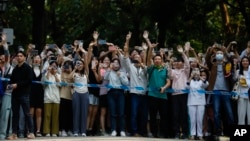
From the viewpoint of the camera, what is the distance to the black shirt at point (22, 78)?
15.1 meters

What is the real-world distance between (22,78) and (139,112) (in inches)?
131

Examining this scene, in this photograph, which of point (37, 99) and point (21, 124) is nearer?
point (21, 124)

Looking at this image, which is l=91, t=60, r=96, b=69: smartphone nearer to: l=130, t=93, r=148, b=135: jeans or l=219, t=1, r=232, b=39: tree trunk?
l=130, t=93, r=148, b=135: jeans

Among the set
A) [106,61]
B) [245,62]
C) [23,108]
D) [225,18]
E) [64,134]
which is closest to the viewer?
[23,108]

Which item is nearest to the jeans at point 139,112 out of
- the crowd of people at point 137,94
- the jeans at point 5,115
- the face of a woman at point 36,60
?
the crowd of people at point 137,94

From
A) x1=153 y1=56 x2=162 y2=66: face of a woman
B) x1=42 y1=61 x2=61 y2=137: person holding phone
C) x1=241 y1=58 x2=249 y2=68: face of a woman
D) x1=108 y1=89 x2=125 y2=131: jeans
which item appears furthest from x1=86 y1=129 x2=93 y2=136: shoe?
x1=241 y1=58 x2=249 y2=68: face of a woman

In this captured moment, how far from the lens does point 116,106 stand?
1653 centimetres

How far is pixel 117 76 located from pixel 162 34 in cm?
1096

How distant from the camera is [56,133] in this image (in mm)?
16422

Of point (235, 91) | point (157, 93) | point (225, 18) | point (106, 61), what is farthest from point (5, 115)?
point (225, 18)

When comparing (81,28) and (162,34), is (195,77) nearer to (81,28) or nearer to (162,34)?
(162,34)

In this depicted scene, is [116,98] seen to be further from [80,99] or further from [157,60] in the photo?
[157,60]

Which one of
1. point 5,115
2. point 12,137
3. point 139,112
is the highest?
point 139,112

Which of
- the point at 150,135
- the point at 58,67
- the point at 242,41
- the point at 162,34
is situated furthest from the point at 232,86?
the point at 162,34
